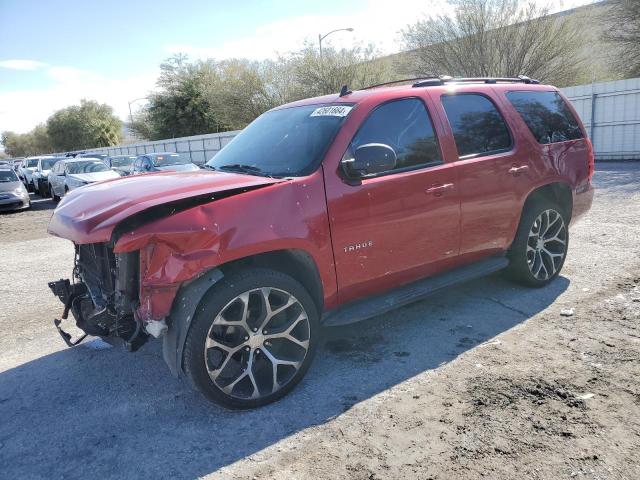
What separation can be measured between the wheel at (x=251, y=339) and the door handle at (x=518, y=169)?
7.74 feet

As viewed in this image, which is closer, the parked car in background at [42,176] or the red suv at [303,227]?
the red suv at [303,227]

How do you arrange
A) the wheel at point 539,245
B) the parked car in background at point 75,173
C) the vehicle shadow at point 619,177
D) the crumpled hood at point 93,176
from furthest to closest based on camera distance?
the parked car in background at point 75,173 → the crumpled hood at point 93,176 → the vehicle shadow at point 619,177 → the wheel at point 539,245

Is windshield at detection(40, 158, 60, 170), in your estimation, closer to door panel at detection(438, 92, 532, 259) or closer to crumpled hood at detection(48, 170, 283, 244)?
crumpled hood at detection(48, 170, 283, 244)

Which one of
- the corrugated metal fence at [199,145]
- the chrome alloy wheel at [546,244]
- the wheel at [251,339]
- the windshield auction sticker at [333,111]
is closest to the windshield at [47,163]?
the corrugated metal fence at [199,145]

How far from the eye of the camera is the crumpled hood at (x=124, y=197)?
292 centimetres

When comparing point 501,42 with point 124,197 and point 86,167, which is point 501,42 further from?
point 124,197

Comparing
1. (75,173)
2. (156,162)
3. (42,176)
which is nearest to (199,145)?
(42,176)

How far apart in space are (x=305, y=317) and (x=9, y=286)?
16.6ft

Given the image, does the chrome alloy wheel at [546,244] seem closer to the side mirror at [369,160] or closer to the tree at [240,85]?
the side mirror at [369,160]

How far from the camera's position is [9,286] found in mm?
6555

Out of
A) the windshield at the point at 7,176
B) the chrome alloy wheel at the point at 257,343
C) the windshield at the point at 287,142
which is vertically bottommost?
the chrome alloy wheel at the point at 257,343

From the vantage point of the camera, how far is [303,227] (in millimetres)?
3299

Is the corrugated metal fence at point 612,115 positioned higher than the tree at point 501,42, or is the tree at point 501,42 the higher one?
the tree at point 501,42

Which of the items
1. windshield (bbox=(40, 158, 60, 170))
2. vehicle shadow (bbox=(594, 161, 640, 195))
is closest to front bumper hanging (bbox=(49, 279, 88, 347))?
vehicle shadow (bbox=(594, 161, 640, 195))
